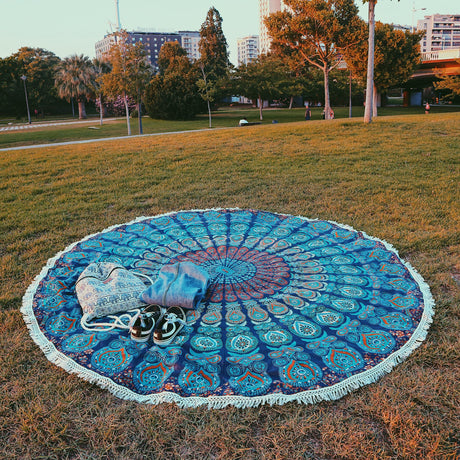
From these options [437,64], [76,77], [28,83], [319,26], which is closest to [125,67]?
[319,26]

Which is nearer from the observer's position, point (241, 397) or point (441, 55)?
point (241, 397)

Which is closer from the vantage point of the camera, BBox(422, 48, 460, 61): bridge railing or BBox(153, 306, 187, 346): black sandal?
BBox(153, 306, 187, 346): black sandal

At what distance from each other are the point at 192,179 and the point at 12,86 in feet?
130

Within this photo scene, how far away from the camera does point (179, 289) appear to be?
9.35ft

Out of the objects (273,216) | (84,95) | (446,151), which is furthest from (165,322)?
(84,95)

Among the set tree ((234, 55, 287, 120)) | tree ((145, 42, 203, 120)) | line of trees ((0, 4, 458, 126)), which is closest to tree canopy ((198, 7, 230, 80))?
line of trees ((0, 4, 458, 126))

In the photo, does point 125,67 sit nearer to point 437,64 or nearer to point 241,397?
point 241,397

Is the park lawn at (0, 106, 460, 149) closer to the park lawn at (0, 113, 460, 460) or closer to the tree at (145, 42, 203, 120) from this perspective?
the tree at (145, 42, 203, 120)

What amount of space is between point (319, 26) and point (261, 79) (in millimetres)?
5951

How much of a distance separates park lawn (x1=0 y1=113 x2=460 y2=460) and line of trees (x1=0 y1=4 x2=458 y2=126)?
5.57 m

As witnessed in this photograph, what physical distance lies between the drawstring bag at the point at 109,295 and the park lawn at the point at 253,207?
43 cm

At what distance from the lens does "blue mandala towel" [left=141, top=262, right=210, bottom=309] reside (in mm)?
2818

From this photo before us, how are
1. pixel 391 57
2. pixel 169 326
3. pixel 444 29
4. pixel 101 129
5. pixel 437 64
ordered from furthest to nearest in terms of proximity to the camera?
pixel 444 29 < pixel 437 64 < pixel 391 57 < pixel 101 129 < pixel 169 326

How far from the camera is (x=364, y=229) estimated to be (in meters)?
4.50
